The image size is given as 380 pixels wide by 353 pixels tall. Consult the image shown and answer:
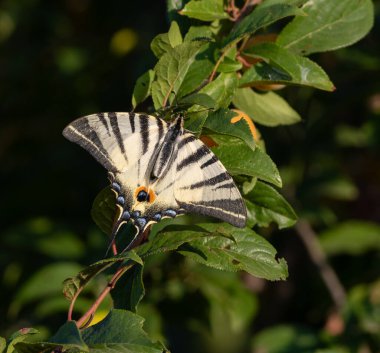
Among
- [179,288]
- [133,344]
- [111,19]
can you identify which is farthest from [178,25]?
[111,19]

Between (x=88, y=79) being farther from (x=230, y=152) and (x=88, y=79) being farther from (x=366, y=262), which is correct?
(x=230, y=152)

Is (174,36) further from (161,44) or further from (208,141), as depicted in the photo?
(208,141)

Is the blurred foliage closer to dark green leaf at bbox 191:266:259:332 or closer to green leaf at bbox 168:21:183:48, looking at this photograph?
dark green leaf at bbox 191:266:259:332

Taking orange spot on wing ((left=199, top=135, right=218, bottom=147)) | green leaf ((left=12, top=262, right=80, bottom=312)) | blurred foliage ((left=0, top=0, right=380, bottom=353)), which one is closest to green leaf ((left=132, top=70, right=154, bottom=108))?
orange spot on wing ((left=199, top=135, right=218, bottom=147))

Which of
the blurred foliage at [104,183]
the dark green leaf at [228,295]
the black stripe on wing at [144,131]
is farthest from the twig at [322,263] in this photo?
the black stripe on wing at [144,131]

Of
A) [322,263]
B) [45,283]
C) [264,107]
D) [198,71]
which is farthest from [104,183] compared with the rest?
[198,71]
